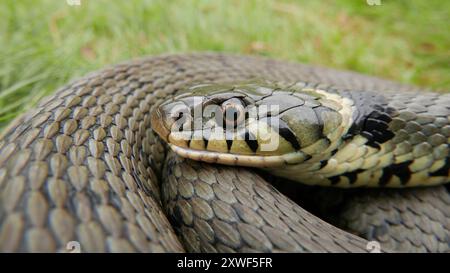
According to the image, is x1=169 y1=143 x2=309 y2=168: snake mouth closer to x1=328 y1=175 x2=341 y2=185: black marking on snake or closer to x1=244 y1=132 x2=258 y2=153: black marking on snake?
x1=244 y1=132 x2=258 y2=153: black marking on snake

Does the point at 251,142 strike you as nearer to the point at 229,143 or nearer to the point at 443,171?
the point at 229,143

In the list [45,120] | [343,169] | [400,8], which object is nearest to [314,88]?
[343,169]

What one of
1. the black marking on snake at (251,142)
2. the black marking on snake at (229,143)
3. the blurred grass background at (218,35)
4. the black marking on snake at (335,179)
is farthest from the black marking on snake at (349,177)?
the blurred grass background at (218,35)

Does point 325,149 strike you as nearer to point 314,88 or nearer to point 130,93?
point 314,88

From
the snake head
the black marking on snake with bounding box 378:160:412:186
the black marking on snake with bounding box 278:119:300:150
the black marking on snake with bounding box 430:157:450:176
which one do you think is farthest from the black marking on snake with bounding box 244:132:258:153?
the black marking on snake with bounding box 430:157:450:176

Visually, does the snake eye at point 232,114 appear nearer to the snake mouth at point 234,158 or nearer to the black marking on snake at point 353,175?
the snake mouth at point 234,158

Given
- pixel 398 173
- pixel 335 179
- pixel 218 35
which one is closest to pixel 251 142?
pixel 335 179
